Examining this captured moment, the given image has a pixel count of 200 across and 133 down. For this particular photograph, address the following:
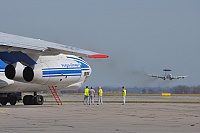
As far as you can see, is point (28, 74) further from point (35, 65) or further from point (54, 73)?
point (54, 73)

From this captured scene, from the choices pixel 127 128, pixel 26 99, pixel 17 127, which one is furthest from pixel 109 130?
pixel 26 99

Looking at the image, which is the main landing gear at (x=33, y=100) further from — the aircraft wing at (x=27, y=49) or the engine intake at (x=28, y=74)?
the engine intake at (x=28, y=74)

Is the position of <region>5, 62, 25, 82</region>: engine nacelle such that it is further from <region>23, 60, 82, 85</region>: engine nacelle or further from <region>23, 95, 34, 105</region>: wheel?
<region>23, 95, 34, 105</region>: wheel

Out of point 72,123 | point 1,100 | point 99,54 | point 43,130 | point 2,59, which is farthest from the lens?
point 1,100

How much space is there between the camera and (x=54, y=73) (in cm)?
3006

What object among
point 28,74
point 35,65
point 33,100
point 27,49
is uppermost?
point 27,49

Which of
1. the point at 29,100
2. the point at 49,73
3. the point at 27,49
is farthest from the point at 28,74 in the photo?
the point at 29,100

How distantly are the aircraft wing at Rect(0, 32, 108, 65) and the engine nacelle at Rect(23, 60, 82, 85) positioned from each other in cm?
57

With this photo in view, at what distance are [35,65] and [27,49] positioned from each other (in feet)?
13.2

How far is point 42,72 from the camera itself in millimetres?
28938

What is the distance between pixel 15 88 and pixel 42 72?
4.04 metres

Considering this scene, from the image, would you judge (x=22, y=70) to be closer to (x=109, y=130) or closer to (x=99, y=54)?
(x=99, y=54)

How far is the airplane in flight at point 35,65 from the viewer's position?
2548 cm

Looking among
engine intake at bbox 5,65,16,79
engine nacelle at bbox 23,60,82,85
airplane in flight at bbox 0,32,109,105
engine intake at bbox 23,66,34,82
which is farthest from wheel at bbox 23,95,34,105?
engine intake at bbox 23,66,34,82
